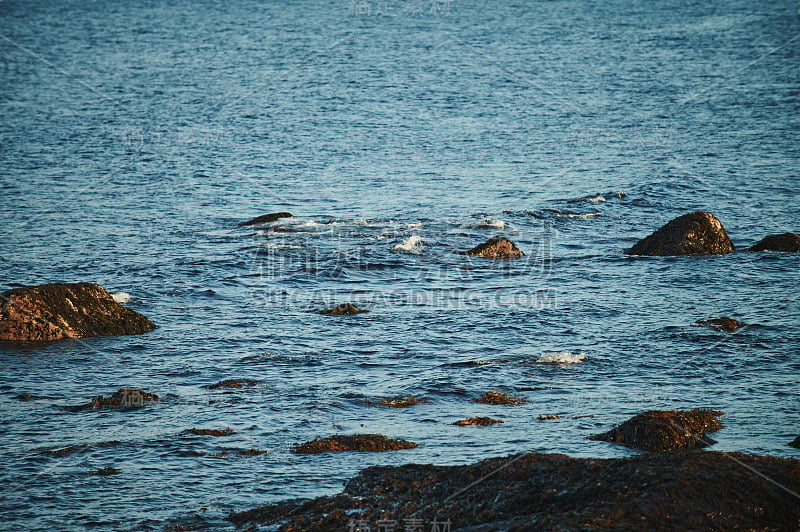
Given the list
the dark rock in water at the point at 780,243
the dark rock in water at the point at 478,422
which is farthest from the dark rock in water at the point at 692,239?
Answer: the dark rock in water at the point at 478,422

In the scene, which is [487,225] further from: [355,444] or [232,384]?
[355,444]

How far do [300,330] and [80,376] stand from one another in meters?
4.60

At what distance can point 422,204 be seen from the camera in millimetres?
30562

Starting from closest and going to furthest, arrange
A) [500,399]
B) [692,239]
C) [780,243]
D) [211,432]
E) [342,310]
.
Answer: [211,432]
[500,399]
[342,310]
[692,239]
[780,243]

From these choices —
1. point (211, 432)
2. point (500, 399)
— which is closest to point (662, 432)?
point (500, 399)

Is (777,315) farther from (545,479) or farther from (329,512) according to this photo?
(329,512)

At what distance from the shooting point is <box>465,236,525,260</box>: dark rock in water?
80.0 feet

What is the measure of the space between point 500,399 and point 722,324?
6.22 meters

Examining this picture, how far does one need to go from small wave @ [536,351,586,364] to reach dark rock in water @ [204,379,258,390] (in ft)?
17.1

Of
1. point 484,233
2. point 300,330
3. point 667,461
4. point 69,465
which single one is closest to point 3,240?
point 300,330

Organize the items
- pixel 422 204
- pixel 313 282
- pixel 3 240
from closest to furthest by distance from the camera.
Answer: pixel 313 282 → pixel 3 240 → pixel 422 204

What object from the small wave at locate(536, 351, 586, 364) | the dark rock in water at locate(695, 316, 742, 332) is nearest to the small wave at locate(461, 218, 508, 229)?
the dark rock in water at locate(695, 316, 742, 332)

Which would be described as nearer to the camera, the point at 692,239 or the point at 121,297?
the point at 121,297

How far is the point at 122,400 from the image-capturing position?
14.2 meters
